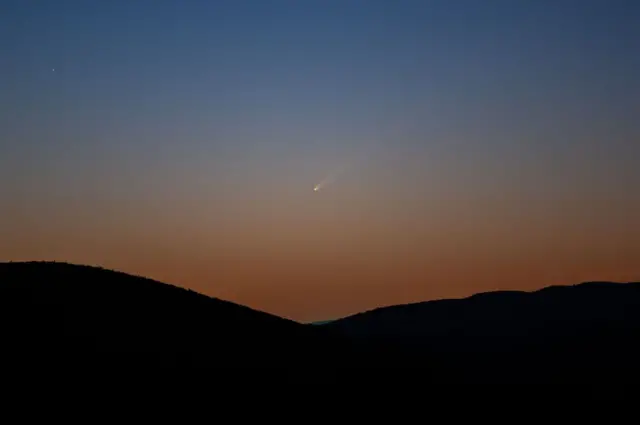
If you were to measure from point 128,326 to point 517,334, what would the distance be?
24.3 meters

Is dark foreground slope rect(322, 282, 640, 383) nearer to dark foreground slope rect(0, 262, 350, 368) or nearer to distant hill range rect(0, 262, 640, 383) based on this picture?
distant hill range rect(0, 262, 640, 383)

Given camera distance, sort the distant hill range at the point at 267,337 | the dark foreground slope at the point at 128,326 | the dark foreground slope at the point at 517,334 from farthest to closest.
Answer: the dark foreground slope at the point at 517,334 → the distant hill range at the point at 267,337 → the dark foreground slope at the point at 128,326

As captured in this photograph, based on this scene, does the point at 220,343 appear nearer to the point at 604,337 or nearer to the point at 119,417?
the point at 119,417

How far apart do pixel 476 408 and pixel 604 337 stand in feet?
47.2

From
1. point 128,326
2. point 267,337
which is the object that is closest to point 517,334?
point 267,337

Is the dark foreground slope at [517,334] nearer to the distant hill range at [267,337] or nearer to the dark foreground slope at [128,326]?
the distant hill range at [267,337]

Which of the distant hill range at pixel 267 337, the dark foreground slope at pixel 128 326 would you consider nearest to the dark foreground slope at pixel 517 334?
the distant hill range at pixel 267 337

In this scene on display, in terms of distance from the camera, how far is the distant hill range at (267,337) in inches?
838

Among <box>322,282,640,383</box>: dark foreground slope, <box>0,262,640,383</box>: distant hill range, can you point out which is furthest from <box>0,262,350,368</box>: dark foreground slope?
<box>322,282,640,383</box>: dark foreground slope

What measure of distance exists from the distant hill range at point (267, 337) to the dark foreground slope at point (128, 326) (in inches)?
2.1

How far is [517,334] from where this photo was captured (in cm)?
3922

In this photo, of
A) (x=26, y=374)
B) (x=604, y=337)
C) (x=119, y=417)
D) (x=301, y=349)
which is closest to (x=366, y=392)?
(x=301, y=349)

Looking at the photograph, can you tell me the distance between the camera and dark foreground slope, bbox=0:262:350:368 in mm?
20453

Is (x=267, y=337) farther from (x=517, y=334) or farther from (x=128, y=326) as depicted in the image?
(x=517, y=334)
